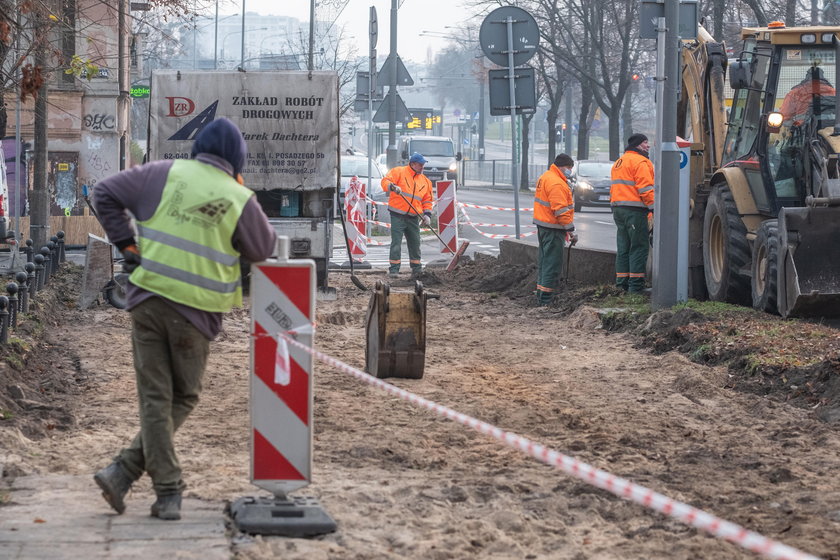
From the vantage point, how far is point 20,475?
21.5 feet

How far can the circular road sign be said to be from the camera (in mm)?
17188

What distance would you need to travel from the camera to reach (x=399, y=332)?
10078 mm

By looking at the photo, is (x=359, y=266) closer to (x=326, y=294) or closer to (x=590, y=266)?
(x=326, y=294)

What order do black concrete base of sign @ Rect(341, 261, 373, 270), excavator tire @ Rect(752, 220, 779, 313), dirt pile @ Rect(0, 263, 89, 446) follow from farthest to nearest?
black concrete base of sign @ Rect(341, 261, 373, 270), excavator tire @ Rect(752, 220, 779, 313), dirt pile @ Rect(0, 263, 89, 446)

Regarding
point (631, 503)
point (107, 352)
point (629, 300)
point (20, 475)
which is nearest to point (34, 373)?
point (107, 352)

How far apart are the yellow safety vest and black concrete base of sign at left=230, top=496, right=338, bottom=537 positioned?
0.89 m

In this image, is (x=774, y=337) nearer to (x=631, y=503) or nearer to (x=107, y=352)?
(x=631, y=503)

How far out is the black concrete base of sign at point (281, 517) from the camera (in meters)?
5.61

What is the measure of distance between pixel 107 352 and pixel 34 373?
4.87 feet

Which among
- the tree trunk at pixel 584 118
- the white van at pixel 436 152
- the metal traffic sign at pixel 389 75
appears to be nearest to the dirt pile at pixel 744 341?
the metal traffic sign at pixel 389 75

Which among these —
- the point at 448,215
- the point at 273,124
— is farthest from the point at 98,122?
the point at 273,124

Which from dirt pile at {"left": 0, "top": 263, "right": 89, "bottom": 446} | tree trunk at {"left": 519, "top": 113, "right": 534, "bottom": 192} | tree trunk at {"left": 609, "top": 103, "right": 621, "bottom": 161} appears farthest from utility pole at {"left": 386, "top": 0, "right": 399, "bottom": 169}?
tree trunk at {"left": 519, "top": 113, "right": 534, "bottom": 192}

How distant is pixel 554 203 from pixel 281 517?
393 inches

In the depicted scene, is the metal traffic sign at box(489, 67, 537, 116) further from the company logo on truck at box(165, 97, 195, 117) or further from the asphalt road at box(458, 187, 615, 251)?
the company logo on truck at box(165, 97, 195, 117)
